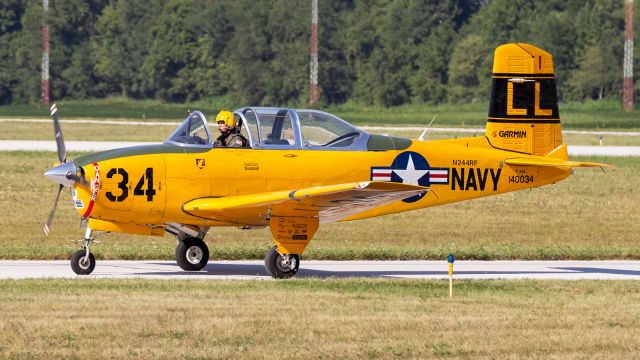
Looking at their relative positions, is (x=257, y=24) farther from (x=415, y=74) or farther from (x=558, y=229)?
(x=558, y=229)

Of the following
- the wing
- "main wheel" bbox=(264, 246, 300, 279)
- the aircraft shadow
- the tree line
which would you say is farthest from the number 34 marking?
the tree line

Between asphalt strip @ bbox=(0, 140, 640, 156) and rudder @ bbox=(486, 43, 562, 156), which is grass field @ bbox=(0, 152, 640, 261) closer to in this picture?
rudder @ bbox=(486, 43, 562, 156)

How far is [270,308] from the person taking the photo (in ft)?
45.1

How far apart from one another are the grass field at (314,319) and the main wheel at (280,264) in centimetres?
73

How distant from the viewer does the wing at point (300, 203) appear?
625 inches

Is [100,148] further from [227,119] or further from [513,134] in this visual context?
[227,119]

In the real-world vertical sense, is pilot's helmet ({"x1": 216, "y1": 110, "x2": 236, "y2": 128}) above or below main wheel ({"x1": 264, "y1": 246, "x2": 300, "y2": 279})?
above

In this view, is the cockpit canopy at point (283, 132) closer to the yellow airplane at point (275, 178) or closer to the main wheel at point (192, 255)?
the yellow airplane at point (275, 178)

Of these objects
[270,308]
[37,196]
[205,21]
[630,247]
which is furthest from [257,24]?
[270,308]

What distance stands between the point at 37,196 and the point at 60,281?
44.1 feet

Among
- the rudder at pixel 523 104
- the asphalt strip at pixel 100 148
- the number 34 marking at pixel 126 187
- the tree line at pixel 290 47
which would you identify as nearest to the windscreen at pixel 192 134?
the number 34 marking at pixel 126 187

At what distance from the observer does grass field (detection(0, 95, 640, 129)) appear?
72750mm

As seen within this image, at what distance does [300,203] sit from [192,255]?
7.43 ft

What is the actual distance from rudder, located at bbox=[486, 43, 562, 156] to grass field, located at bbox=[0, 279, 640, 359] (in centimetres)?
350
